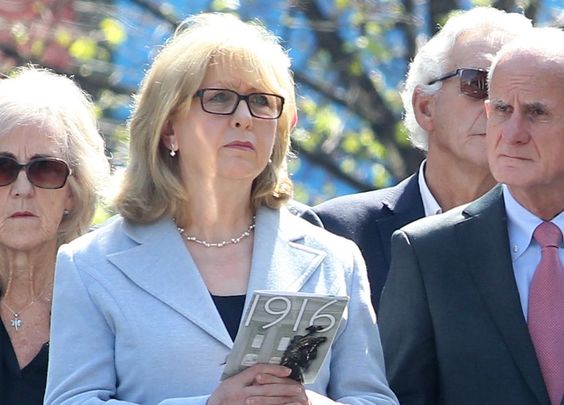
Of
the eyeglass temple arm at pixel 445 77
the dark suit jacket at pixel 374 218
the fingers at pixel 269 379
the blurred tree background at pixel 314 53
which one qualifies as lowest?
the blurred tree background at pixel 314 53

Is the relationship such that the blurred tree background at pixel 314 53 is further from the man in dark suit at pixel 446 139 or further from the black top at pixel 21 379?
the black top at pixel 21 379

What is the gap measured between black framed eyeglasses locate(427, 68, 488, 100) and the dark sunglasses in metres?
1.51

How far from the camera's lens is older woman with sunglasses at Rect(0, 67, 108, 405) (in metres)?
5.64

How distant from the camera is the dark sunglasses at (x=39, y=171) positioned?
564 centimetres

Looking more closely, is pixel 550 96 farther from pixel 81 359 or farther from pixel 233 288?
pixel 81 359

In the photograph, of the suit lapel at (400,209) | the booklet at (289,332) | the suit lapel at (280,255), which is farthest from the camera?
the suit lapel at (400,209)

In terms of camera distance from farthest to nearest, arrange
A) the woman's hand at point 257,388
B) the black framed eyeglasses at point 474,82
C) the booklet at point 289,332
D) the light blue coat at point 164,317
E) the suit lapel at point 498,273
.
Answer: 1. the black framed eyeglasses at point 474,82
2. the suit lapel at point 498,273
3. the light blue coat at point 164,317
4. the woman's hand at point 257,388
5. the booklet at point 289,332

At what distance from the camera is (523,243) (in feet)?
16.8

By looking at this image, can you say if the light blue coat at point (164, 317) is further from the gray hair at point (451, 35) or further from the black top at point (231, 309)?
the gray hair at point (451, 35)

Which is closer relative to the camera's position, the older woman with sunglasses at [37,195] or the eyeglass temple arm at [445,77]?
the older woman with sunglasses at [37,195]

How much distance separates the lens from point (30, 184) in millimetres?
5648

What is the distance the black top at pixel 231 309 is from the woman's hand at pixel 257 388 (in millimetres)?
297

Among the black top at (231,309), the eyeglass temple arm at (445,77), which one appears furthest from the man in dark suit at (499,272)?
the eyeglass temple arm at (445,77)

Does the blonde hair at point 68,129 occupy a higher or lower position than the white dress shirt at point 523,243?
lower
